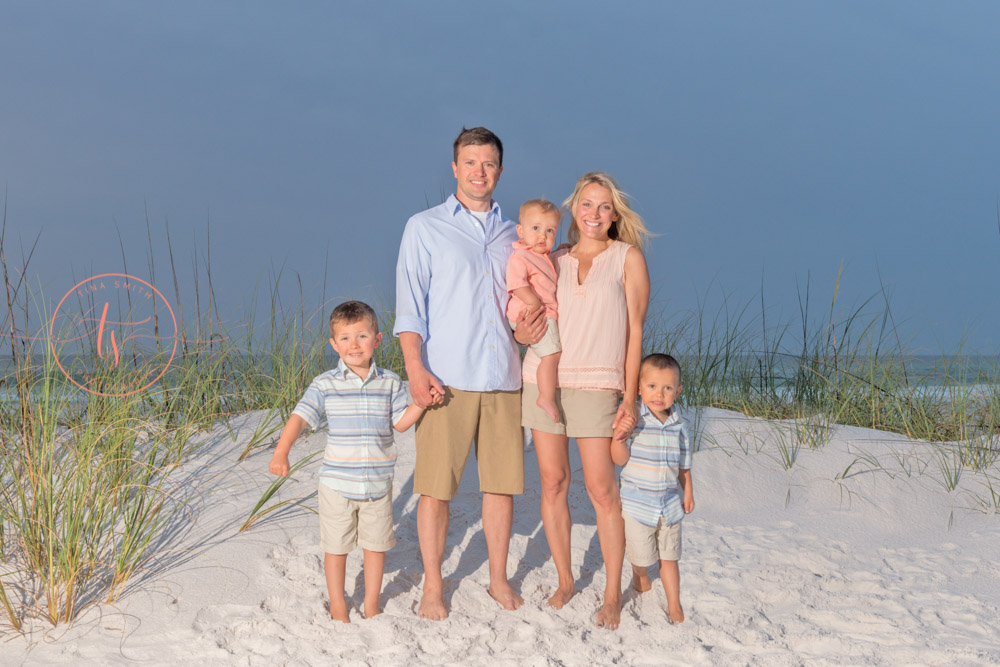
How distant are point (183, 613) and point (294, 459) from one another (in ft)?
5.47

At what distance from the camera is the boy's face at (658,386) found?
3.43m

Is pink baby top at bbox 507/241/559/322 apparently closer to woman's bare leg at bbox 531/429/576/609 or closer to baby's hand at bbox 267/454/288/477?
woman's bare leg at bbox 531/429/576/609

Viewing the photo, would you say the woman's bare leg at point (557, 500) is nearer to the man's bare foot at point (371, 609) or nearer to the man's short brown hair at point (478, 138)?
the man's bare foot at point (371, 609)

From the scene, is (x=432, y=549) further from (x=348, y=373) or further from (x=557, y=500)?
(x=348, y=373)

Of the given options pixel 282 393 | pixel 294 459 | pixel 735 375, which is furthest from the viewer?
pixel 735 375

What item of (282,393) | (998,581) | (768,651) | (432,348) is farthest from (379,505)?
(998,581)

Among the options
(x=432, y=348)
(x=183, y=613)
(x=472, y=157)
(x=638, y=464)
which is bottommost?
(x=183, y=613)

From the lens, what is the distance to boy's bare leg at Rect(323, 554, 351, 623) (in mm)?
3404

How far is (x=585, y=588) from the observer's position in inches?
156

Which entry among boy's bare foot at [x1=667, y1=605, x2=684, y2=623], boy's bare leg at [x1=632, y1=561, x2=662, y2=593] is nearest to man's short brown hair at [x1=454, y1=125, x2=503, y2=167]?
boy's bare leg at [x1=632, y1=561, x2=662, y2=593]

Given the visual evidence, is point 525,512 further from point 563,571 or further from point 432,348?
point 432,348

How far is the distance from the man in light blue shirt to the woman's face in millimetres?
353

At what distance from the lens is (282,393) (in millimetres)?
5562

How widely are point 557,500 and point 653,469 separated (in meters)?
0.46
